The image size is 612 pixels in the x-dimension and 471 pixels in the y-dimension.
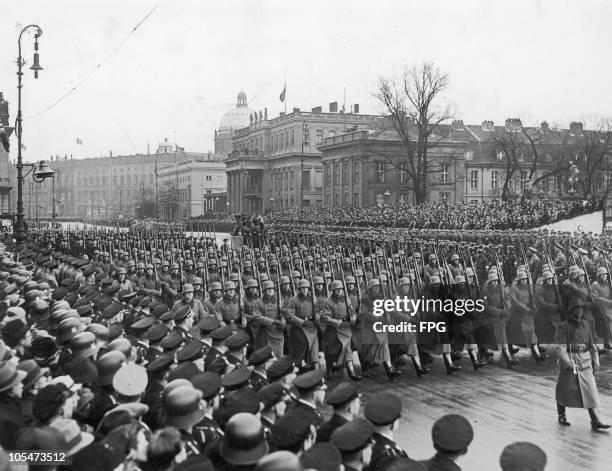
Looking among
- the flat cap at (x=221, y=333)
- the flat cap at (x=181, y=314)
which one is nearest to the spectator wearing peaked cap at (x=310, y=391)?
the flat cap at (x=221, y=333)

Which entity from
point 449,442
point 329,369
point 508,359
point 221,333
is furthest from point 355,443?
point 508,359

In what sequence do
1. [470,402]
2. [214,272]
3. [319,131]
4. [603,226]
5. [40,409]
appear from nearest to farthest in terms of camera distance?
[40,409], [470,402], [214,272], [603,226], [319,131]

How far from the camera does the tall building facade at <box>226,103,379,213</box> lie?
3130 inches

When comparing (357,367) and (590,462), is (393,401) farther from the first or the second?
(357,367)

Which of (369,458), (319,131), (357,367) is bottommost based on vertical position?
(357,367)

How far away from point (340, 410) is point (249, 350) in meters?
7.30

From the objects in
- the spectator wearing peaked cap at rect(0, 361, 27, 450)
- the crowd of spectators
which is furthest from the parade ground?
the crowd of spectators

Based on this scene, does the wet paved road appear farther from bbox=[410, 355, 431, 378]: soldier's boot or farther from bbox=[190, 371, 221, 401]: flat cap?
bbox=[190, 371, 221, 401]: flat cap

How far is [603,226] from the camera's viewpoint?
113 ft

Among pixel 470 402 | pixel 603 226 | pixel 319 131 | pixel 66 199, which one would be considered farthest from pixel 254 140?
pixel 470 402

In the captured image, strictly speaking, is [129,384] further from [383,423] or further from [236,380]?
[383,423]

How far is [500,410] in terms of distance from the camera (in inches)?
382

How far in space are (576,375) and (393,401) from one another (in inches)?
184

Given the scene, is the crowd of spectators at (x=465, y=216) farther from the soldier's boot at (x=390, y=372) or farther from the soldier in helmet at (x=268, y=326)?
the soldier in helmet at (x=268, y=326)
